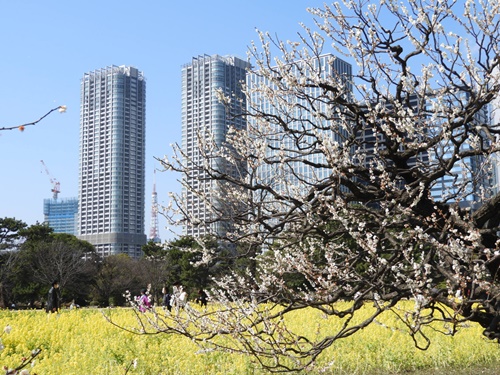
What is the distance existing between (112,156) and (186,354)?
121328mm

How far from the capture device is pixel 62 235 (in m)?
54.2

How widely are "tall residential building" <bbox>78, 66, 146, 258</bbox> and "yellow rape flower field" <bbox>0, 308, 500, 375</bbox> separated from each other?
107462 millimetres

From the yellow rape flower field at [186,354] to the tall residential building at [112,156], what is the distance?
107 m

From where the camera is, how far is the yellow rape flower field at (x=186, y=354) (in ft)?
26.2

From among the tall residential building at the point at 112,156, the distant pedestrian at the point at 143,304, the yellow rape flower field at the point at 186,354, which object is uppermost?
the tall residential building at the point at 112,156

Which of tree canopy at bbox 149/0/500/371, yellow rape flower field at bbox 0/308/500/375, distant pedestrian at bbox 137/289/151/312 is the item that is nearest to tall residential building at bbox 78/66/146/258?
distant pedestrian at bbox 137/289/151/312

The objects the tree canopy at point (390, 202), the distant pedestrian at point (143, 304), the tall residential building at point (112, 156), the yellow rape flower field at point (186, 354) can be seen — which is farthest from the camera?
the tall residential building at point (112, 156)

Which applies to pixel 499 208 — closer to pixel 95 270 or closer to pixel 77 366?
pixel 77 366

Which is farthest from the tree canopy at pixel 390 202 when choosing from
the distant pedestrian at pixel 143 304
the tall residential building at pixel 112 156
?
the tall residential building at pixel 112 156

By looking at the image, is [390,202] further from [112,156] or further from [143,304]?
[112,156]

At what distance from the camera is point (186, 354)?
8.79 metres

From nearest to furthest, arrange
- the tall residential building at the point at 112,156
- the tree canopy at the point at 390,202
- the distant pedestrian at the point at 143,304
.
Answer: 1. the tree canopy at the point at 390,202
2. the distant pedestrian at the point at 143,304
3. the tall residential building at the point at 112,156

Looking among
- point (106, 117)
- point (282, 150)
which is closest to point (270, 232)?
point (282, 150)

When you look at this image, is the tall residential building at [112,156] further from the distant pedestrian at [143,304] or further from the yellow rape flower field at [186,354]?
the yellow rape flower field at [186,354]
